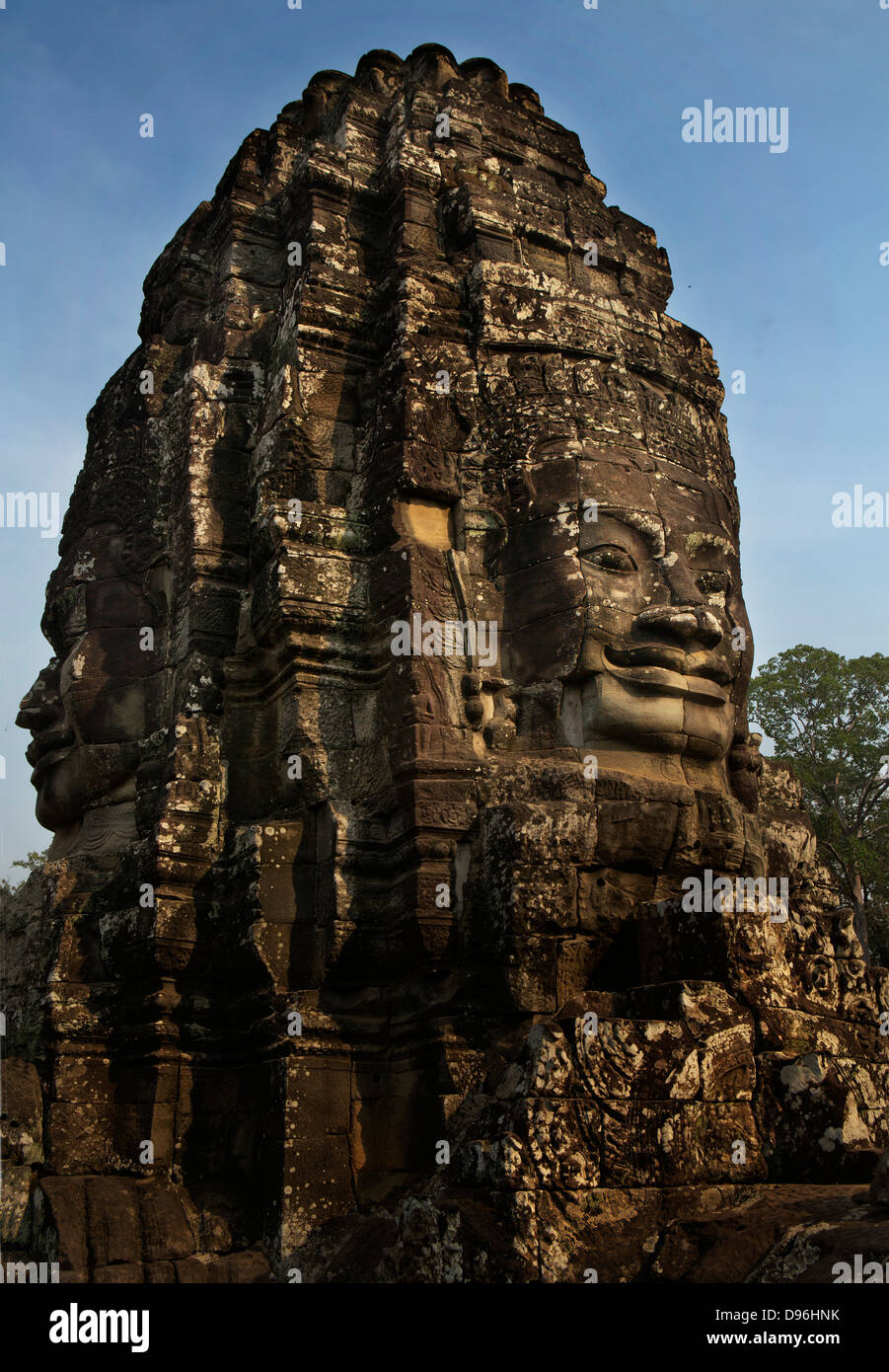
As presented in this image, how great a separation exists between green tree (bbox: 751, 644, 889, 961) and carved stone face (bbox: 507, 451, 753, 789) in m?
14.0

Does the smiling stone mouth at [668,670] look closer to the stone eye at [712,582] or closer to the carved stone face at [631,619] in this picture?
the carved stone face at [631,619]

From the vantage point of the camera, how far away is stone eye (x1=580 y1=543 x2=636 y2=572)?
24.5 feet

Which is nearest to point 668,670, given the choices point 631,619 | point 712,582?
point 631,619

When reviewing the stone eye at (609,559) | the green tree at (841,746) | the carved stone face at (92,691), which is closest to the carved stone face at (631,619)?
the stone eye at (609,559)

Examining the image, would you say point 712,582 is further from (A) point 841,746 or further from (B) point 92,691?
(A) point 841,746

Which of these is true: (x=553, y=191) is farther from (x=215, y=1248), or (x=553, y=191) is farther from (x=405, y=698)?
(x=215, y=1248)

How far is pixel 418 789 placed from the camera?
21.4 ft

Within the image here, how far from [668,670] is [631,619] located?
1.46 ft

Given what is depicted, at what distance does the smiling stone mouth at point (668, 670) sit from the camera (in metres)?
7.04

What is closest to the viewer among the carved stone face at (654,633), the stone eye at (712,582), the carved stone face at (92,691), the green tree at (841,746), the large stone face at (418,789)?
the large stone face at (418,789)

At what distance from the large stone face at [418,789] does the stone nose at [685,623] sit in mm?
27

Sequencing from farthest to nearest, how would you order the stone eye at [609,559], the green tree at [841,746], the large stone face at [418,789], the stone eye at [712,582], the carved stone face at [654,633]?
the green tree at [841,746] < the stone eye at [712,582] < the stone eye at [609,559] < the carved stone face at [654,633] < the large stone face at [418,789]

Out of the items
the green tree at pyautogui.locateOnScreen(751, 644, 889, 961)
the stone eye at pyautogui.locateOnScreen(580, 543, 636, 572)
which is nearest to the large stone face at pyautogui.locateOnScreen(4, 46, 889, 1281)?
the stone eye at pyautogui.locateOnScreen(580, 543, 636, 572)
